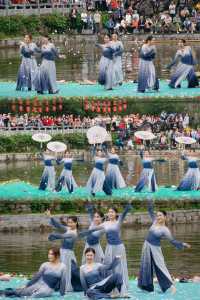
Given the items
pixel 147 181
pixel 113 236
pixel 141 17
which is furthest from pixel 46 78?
pixel 113 236

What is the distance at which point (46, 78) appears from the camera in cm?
10450

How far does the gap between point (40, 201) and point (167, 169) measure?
12.5 meters

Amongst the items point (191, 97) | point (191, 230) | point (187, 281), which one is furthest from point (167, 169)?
point (187, 281)

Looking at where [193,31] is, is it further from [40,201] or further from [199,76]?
[40,201]

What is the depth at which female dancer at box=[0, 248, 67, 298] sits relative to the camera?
68125 mm

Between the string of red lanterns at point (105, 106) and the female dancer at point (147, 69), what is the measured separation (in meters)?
1.09

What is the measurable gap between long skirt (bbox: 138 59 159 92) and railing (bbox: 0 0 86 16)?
82.6 ft

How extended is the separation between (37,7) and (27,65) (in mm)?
26161

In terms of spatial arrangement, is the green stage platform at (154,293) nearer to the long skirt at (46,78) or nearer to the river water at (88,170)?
the river water at (88,170)

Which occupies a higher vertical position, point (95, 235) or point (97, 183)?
point (95, 235)

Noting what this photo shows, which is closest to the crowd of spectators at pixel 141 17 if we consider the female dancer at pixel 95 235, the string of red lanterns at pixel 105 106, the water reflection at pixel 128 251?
the string of red lanterns at pixel 105 106

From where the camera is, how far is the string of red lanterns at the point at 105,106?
10575 centimetres

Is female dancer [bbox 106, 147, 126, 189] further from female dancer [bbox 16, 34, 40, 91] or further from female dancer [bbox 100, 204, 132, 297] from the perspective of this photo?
female dancer [bbox 100, 204, 132, 297]

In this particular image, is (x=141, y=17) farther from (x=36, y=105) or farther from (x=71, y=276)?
(x=71, y=276)
